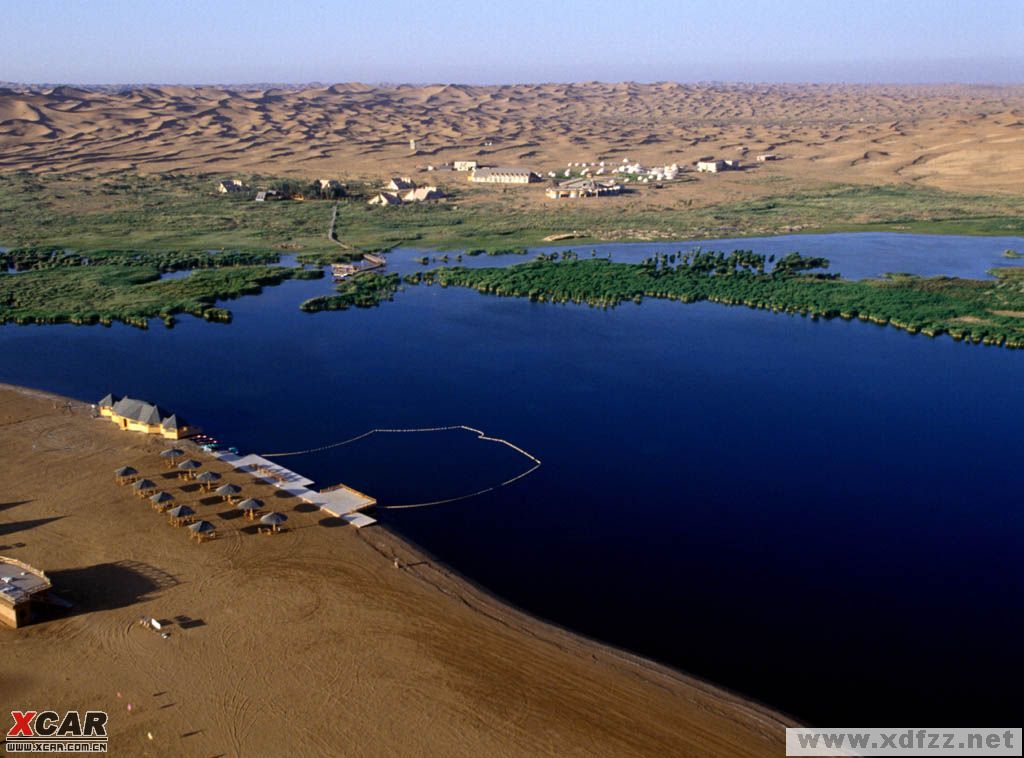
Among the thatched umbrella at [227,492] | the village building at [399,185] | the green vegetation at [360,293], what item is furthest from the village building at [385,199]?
the thatched umbrella at [227,492]

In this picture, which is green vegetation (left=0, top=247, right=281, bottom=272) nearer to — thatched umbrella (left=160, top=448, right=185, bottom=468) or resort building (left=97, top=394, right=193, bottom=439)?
resort building (left=97, top=394, right=193, bottom=439)

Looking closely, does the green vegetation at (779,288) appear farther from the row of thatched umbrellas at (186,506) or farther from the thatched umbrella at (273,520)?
the thatched umbrella at (273,520)

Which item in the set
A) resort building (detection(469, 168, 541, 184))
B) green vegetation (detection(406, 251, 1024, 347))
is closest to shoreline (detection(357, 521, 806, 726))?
green vegetation (detection(406, 251, 1024, 347))

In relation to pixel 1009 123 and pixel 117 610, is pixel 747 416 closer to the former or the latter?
pixel 117 610

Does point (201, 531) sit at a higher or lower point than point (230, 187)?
lower

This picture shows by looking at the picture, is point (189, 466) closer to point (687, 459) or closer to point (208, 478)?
point (208, 478)

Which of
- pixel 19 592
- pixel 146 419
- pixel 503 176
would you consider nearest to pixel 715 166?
pixel 503 176
